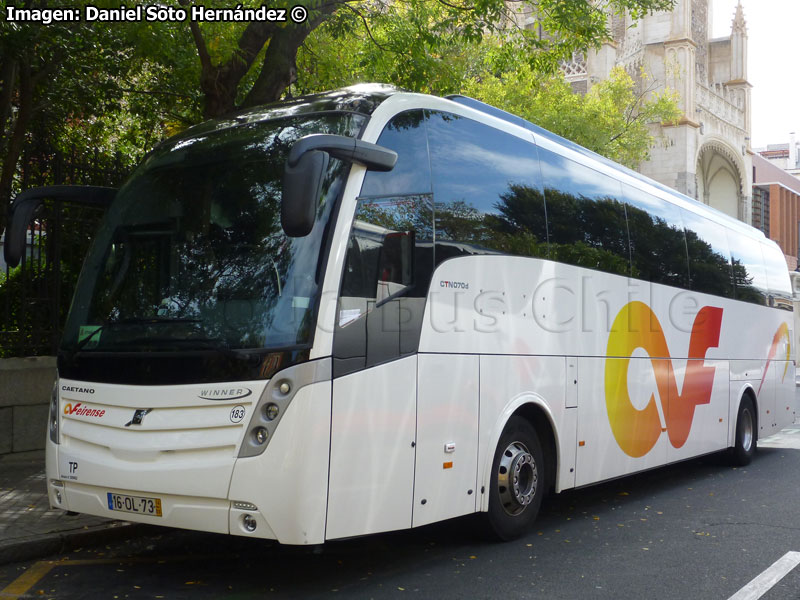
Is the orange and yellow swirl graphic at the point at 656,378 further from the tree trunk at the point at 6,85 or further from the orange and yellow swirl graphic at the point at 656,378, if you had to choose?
the tree trunk at the point at 6,85

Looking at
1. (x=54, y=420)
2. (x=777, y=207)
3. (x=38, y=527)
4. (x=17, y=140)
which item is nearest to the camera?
(x=54, y=420)

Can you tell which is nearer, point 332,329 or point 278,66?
point 332,329

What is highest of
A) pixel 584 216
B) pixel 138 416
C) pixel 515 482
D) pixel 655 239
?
pixel 584 216

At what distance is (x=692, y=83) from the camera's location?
36.4 m

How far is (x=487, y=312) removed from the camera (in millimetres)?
6773

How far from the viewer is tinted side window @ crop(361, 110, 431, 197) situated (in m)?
5.88

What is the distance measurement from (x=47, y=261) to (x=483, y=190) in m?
5.84

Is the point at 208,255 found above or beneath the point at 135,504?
above

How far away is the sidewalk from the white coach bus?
0.75m

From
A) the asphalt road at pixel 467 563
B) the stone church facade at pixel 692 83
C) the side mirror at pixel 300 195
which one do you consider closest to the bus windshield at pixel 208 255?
the side mirror at pixel 300 195

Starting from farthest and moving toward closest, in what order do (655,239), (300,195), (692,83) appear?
(692,83) < (655,239) < (300,195)

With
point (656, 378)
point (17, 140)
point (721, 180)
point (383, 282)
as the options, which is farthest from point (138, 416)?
point (721, 180)

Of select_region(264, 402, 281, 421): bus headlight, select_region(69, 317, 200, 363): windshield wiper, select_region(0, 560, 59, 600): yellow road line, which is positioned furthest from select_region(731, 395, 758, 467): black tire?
select_region(0, 560, 59, 600): yellow road line

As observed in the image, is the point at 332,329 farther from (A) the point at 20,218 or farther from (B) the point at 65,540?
(B) the point at 65,540
